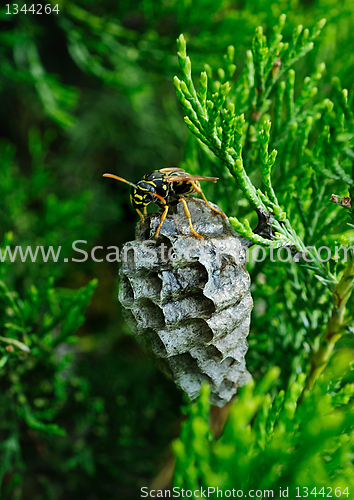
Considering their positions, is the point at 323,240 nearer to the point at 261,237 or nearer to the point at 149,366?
the point at 261,237

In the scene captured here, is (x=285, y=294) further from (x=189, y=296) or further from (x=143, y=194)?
(x=143, y=194)

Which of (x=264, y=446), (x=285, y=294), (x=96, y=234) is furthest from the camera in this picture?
(x=96, y=234)

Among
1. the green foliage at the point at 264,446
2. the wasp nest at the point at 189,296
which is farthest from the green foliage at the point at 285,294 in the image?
the wasp nest at the point at 189,296

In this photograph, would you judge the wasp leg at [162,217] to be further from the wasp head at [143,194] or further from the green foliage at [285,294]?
the green foliage at [285,294]

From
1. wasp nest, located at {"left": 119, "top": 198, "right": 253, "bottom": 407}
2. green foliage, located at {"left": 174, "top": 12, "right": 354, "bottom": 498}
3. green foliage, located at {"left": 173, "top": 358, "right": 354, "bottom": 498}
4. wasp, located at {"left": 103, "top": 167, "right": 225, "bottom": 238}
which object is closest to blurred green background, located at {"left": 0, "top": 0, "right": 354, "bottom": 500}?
green foliage, located at {"left": 174, "top": 12, "right": 354, "bottom": 498}

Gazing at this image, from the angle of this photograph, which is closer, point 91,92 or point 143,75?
point 143,75

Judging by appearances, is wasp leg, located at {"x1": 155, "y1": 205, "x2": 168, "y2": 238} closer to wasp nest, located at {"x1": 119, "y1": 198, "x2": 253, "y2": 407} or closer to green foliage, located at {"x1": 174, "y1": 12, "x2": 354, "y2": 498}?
wasp nest, located at {"x1": 119, "y1": 198, "x2": 253, "y2": 407}

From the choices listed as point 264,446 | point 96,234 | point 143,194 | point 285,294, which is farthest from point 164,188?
point 96,234

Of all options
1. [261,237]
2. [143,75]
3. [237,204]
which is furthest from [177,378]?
[143,75]

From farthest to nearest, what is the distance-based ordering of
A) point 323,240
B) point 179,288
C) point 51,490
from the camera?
point 51,490 < point 323,240 < point 179,288
